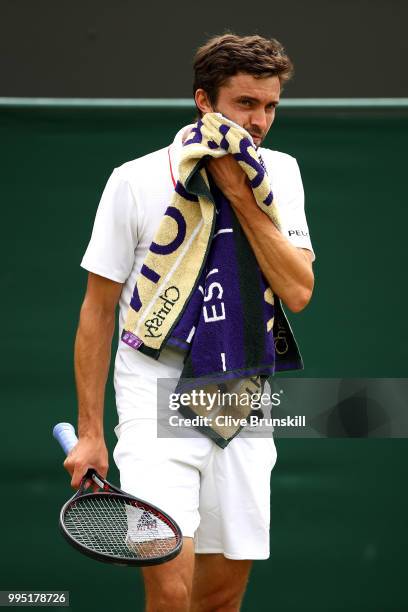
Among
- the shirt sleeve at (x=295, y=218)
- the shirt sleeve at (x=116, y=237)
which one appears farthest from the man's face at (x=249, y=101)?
the shirt sleeve at (x=116, y=237)

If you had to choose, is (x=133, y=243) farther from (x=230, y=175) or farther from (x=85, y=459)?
(x=85, y=459)

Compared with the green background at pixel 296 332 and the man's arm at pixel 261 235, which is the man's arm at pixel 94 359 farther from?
the green background at pixel 296 332

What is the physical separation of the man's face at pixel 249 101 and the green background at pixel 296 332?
1.39 m

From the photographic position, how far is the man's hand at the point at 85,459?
12.7 feet

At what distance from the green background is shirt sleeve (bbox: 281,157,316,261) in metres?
1.25

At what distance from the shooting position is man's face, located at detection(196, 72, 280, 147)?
3949 millimetres

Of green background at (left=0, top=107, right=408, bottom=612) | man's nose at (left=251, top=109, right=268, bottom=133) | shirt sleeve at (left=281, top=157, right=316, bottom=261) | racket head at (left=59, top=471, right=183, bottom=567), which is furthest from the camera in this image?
green background at (left=0, top=107, right=408, bottom=612)

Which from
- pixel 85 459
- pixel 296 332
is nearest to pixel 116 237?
pixel 85 459

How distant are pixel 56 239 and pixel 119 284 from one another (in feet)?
4.73

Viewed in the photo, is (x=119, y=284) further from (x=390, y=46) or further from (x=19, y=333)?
(x=390, y=46)

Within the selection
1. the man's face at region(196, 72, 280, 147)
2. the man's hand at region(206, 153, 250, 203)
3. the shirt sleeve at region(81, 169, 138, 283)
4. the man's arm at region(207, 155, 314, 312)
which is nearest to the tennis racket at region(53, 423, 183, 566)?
the shirt sleeve at region(81, 169, 138, 283)

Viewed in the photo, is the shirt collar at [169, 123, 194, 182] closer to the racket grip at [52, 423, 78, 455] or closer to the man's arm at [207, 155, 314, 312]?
the man's arm at [207, 155, 314, 312]

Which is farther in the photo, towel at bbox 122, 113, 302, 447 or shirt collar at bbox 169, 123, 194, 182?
shirt collar at bbox 169, 123, 194, 182

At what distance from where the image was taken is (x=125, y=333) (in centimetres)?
394
